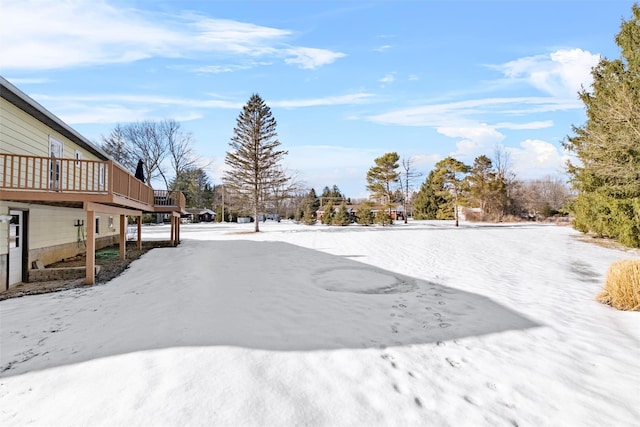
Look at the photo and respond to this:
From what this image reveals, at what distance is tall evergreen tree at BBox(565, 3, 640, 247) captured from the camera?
489 inches

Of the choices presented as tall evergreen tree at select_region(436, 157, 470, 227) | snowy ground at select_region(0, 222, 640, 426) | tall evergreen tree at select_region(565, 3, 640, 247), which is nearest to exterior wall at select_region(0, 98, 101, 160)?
snowy ground at select_region(0, 222, 640, 426)

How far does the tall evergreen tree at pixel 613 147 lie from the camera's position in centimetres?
1243

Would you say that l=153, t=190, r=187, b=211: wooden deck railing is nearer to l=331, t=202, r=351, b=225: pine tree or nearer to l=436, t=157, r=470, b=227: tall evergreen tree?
l=331, t=202, r=351, b=225: pine tree

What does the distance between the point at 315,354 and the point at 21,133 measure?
32.7 ft

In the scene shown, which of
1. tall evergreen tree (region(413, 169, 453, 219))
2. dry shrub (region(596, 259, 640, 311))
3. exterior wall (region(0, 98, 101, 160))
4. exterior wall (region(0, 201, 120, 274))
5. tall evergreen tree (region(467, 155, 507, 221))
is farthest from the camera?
tall evergreen tree (region(413, 169, 453, 219))

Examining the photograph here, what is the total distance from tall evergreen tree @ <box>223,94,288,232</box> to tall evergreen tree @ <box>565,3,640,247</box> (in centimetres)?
1969

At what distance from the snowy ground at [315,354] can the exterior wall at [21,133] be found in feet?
13.7

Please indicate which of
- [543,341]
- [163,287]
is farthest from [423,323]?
[163,287]

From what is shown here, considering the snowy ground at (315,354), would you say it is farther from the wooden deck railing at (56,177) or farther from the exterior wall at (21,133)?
the exterior wall at (21,133)

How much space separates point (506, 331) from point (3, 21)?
12.1m

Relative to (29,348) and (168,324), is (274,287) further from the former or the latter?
(29,348)

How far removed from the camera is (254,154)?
2698 centimetres

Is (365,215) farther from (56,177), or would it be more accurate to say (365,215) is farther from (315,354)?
(315,354)

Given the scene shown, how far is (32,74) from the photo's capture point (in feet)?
40.2
